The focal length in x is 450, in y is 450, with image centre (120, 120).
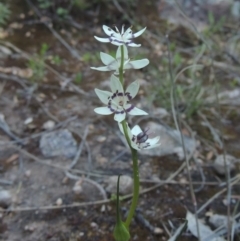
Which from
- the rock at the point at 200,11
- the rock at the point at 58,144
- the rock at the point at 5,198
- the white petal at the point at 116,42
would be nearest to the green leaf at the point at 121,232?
the white petal at the point at 116,42

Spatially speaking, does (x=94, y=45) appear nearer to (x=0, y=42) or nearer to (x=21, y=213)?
(x=0, y=42)

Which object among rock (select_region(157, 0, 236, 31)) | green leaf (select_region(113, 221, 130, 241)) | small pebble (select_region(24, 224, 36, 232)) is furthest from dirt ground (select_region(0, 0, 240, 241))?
green leaf (select_region(113, 221, 130, 241))

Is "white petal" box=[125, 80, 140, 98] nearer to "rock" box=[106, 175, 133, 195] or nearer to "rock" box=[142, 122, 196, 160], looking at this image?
"rock" box=[106, 175, 133, 195]

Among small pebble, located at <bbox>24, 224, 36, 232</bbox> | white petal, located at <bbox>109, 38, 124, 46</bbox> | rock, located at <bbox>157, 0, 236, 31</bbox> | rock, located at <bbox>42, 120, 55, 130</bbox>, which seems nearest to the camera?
white petal, located at <bbox>109, 38, 124, 46</bbox>

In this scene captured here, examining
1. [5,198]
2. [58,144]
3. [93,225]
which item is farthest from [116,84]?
[58,144]

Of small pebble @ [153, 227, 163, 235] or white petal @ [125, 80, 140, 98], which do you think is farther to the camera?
small pebble @ [153, 227, 163, 235]

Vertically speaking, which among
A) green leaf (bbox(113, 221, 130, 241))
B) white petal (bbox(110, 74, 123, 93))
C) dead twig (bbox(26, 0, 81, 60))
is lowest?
dead twig (bbox(26, 0, 81, 60))
